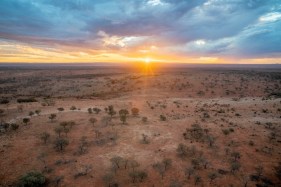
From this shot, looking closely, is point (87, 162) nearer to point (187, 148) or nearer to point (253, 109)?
point (187, 148)

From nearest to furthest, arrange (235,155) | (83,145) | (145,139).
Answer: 1. (235,155)
2. (83,145)
3. (145,139)

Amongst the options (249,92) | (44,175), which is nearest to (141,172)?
(44,175)

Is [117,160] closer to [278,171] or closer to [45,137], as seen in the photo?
[45,137]

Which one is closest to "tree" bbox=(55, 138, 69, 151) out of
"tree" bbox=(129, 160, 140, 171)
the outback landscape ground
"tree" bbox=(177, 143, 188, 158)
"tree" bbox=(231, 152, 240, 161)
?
the outback landscape ground

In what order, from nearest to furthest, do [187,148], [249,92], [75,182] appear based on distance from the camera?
[75,182], [187,148], [249,92]

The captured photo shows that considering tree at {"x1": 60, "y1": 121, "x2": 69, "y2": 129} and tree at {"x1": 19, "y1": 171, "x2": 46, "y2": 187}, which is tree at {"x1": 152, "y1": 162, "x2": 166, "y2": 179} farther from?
tree at {"x1": 60, "y1": 121, "x2": 69, "y2": 129}

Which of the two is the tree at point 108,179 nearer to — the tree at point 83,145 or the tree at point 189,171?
the tree at point 83,145

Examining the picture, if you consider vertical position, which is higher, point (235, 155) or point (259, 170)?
point (235, 155)

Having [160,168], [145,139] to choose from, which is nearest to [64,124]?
[145,139]

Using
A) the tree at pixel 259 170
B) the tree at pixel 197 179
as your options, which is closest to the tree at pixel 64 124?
the tree at pixel 197 179
